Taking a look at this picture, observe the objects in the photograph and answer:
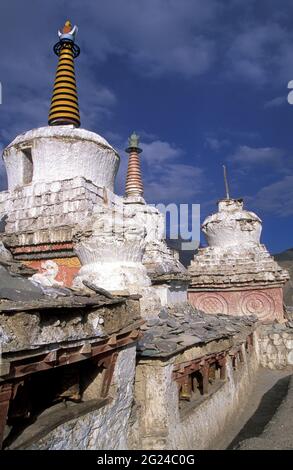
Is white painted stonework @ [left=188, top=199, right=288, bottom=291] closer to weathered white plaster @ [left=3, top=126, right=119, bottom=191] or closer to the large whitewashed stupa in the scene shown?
the large whitewashed stupa

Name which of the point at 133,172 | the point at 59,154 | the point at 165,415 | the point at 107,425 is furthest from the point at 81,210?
the point at 133,172

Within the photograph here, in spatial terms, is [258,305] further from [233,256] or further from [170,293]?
[170,293]

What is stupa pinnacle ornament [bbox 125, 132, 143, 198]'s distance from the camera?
70.7ft

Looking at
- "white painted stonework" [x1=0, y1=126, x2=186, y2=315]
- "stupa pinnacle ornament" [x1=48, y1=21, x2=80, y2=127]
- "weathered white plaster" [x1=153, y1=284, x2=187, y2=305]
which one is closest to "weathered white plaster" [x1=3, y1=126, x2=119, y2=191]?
"white painted stonework" [x1=0, y1=126, x2=186, y2=315]

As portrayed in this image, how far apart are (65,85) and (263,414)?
10930 mm

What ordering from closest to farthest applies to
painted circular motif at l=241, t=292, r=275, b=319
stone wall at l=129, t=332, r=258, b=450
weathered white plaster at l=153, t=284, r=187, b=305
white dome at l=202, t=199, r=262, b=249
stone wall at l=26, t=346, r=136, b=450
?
stone wall at l=26, t=346, r=136, b=450, stone wall at l=129, t=332, r=258, b=450, weathered white plaster at l=153, t=284, r=187, b=305, painted circular motif at l=241, t=292, r=275, b=319, white dome at l=202, t=199, r=262, b=249

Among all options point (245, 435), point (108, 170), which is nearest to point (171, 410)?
point (245, 435)

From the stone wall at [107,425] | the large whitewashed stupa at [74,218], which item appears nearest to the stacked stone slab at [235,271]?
the large whitewashed stupa at [74,218]

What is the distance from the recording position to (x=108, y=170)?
10359mm

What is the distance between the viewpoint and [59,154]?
31.3 ft

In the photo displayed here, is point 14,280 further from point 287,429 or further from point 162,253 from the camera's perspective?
point 162,253

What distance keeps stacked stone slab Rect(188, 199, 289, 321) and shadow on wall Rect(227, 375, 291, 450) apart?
3749mm

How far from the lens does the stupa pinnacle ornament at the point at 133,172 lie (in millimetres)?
21562
